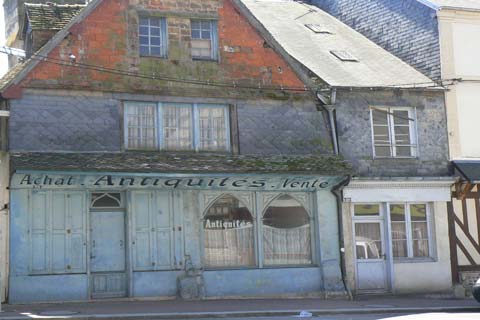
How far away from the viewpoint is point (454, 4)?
22.5 m

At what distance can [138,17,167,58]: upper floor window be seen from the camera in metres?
18.5

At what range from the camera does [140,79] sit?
18203 mm

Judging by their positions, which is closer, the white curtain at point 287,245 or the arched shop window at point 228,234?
the arched shop window at point 228,234

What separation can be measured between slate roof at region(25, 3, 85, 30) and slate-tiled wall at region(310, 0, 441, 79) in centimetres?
1014

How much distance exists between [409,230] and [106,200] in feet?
27.5

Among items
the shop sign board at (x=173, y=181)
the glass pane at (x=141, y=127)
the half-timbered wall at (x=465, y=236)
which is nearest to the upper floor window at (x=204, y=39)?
the glass pane at (x=141, y=127)

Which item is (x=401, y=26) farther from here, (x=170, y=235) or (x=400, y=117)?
→ (x=170, y=235)

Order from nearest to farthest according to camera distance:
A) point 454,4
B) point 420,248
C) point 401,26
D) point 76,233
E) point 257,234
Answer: point 76,233 < point 257,234 < point 420,248 < point 454,4 < point 401,26

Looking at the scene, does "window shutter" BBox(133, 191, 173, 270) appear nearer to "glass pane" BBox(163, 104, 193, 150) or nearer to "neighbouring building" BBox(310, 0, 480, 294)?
"glass pane" BBox(163, 104, 193, 150)

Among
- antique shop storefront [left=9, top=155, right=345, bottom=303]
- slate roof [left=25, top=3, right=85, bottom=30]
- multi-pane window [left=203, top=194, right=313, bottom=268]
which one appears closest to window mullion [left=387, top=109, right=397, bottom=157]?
antique shop storefront [left=9, top=155, right=345, bottom=303]

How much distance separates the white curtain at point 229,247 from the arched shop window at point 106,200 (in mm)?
2316

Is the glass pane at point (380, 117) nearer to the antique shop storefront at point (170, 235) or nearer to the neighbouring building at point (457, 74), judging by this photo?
the neighbouring building at point (457, 74)

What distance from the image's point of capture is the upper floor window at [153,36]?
60.7ft

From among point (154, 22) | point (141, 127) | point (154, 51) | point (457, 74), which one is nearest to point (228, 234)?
point (141, 127)
